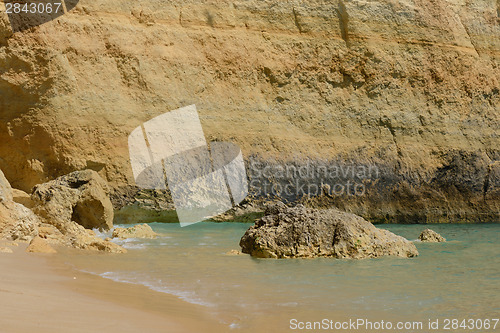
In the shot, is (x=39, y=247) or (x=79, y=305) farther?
(x=39, y=247)

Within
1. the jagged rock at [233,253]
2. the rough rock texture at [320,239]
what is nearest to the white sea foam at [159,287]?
the jagged rock at [233,253]

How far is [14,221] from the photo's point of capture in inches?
217

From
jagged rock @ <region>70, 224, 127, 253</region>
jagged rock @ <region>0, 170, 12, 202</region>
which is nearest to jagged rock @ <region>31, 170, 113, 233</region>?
jagged rock @ <region>0, 170, 12, 202</region>

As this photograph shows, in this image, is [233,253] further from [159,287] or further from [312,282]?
[159,287]

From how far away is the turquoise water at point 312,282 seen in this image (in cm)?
350

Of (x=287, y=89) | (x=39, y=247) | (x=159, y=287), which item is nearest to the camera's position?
(x=159, y=287)

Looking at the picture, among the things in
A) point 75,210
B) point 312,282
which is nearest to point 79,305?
point 312,282

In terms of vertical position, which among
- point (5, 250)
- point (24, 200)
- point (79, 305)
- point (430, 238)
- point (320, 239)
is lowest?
point (430, 238)

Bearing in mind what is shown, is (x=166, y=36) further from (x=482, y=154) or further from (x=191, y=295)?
(x=191, y=295)

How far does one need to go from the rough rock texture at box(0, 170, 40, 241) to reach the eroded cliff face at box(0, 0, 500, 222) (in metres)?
4.82

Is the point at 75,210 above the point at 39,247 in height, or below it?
below

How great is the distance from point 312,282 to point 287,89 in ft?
27.6

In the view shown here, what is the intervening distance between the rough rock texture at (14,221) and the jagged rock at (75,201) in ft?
2.92

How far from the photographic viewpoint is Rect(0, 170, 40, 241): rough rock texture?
17.7ft
